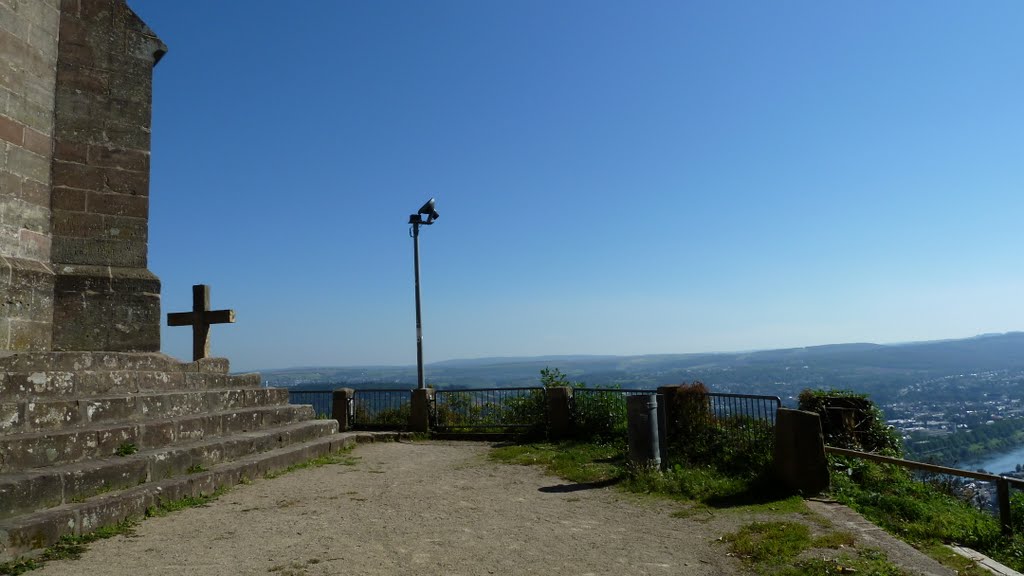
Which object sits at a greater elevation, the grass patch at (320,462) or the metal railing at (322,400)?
the metal railing at (322,400)

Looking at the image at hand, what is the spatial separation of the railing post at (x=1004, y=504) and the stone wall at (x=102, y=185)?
11.0 meters

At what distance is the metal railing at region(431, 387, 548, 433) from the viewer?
14.4 meters

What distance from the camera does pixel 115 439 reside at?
22.8 feet

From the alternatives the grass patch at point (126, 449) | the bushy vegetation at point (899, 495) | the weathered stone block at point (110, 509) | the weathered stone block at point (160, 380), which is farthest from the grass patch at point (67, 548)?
the bushy vegetation at point (899, 495)

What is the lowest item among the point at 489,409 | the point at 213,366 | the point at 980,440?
the point at 980,440

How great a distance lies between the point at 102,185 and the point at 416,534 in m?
7.64

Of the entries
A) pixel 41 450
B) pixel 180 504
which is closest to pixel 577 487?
pixel 180 504

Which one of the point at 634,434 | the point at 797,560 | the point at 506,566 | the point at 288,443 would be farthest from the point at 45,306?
Answer: the point at 797,560

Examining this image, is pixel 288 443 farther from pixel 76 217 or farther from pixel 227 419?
pixel 76 217

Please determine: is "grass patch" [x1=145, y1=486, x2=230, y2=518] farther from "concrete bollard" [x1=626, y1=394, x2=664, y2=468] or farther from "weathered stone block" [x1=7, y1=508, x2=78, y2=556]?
"concrete bollard" [x1=626, y1=394, x2=664, y2=468]

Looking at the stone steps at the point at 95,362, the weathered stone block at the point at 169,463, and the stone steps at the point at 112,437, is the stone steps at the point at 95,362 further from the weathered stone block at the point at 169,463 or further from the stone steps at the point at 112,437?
the weathered stone block at the point at 169,463

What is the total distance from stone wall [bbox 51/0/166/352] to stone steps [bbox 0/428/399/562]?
283 cm

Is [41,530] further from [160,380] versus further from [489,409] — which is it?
[489,409]

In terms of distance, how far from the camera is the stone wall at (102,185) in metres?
9.09
